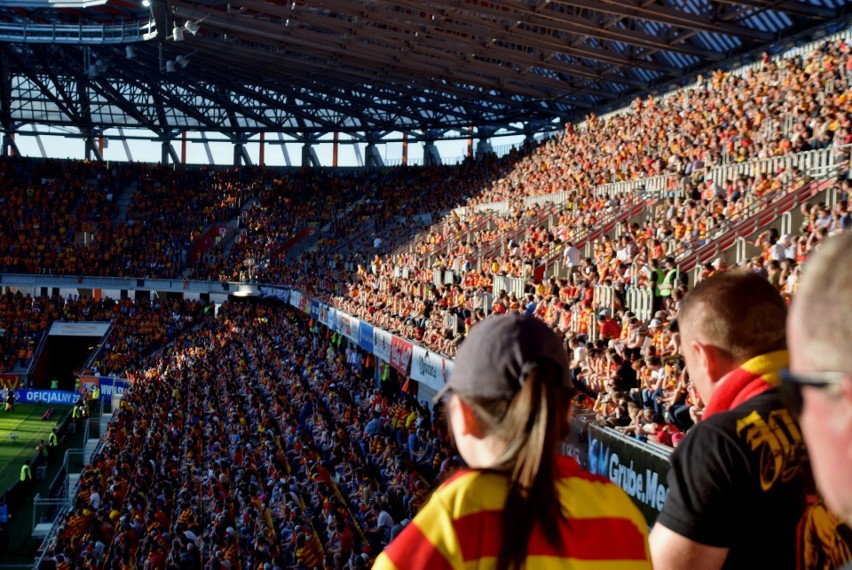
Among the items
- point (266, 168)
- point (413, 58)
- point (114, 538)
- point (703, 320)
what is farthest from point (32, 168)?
point (703, 320)

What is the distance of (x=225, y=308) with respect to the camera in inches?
1774

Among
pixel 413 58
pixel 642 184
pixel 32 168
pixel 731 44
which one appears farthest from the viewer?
pixel 32 168

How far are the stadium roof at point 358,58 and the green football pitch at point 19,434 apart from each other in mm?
14025

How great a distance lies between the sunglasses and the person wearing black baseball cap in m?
0.57

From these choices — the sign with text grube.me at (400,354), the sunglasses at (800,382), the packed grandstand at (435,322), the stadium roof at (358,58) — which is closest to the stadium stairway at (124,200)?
the stadium roof at (358,58)

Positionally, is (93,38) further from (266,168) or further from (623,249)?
(623,249)

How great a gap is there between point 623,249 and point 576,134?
74.5 ft

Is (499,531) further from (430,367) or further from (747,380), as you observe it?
(430,367)

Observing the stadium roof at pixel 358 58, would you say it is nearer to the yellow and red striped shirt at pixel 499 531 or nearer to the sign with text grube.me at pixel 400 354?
the sign with text grube.me at pixel 400 354

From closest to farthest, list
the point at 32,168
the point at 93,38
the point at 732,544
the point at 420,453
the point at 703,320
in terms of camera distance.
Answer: the point at 732,544 < the point at 703,320 < the point at 420,453 < the point at 93,38 < the point at 32,168

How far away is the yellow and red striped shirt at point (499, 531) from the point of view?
181cm

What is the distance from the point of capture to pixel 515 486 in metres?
1.88

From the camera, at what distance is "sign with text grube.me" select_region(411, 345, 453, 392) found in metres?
15.5

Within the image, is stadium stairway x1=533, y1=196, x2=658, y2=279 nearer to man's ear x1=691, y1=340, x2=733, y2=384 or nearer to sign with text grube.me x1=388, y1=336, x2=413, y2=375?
sign with text grube.me x1=388, y1=336, x2=413, y2=375
